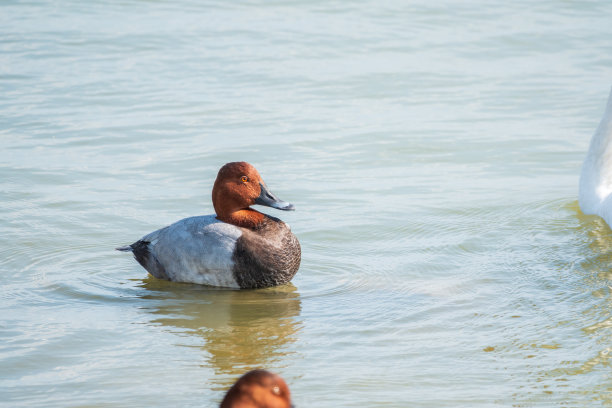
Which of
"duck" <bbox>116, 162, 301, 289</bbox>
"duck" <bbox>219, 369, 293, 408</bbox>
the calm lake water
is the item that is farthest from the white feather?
"duck" <bbox>219, 369, 293, 408</bbox>

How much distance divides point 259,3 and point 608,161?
9.85 meters

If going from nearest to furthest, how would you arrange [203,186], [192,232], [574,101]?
[192,232] → [203,186] → [574,101]

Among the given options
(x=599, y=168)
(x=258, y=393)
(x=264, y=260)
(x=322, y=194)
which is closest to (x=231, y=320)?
(x=264, y=260)

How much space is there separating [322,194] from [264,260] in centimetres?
217

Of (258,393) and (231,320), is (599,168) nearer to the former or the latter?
(231,320)

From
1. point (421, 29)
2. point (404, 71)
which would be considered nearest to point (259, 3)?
point (421, 29)

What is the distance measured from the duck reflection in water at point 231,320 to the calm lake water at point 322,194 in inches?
0.9

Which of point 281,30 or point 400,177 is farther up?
point 281,30

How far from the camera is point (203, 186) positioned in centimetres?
915

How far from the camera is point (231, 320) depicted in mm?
6164

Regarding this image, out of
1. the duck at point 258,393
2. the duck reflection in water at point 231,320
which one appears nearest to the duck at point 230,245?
the duck reflection in water at point 231,320

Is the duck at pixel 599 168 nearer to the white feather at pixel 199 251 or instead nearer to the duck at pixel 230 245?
the duck at pixel 230 245

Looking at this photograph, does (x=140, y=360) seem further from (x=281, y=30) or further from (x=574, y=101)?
(x=281, y=30)

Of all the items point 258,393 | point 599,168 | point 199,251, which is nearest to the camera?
point 258,393
